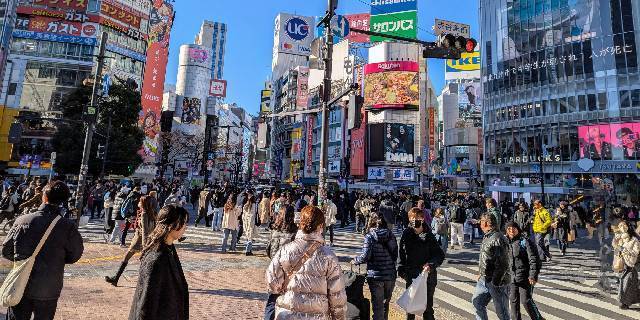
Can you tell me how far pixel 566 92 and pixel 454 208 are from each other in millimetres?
42853

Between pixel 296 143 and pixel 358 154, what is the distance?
67.3 ft

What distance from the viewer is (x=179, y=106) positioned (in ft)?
384

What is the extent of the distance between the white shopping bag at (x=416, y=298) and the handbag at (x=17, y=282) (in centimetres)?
398

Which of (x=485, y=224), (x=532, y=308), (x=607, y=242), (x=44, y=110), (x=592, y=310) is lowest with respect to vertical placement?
(x=592, y=310)

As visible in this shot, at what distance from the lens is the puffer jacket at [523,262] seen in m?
5.22

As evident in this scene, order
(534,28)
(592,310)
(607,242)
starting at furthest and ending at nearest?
(534,28) → (607,242) → (592,310)

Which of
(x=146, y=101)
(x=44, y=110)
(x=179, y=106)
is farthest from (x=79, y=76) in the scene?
(x=179, y=106)

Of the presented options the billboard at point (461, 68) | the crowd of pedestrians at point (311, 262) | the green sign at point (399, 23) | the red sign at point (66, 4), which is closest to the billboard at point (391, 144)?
the green sign at point (399, 23)

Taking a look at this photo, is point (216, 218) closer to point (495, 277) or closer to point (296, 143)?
point (495, 277)

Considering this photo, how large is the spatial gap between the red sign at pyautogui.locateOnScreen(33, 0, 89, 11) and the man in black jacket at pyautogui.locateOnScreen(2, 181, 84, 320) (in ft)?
184

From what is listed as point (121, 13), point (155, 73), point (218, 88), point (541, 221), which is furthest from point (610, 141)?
point (218, 88)

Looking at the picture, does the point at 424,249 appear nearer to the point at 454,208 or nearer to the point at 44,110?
the point at 454,208

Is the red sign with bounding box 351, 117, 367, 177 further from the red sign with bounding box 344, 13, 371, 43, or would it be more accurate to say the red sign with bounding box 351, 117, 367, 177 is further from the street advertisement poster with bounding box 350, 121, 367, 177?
the red sign with bounding box 344, 13, 371, 43

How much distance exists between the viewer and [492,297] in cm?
488
